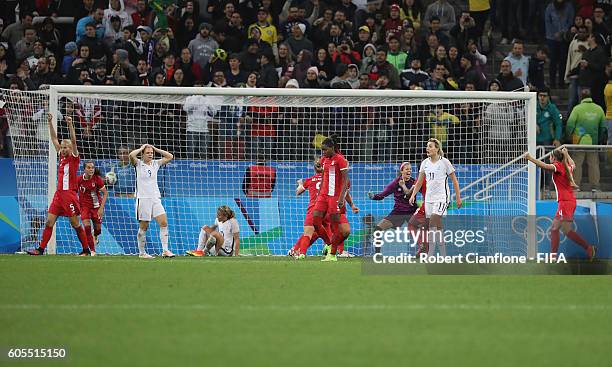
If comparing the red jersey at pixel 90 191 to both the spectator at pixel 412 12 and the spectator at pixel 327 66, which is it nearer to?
the spectator at pixel 327 66

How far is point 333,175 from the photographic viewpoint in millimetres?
17453

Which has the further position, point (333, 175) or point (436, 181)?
point (333, 175)

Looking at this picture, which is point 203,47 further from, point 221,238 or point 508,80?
point 508,80

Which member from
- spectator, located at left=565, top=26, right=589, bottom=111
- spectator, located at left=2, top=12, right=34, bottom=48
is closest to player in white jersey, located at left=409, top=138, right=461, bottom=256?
→ spectator, located at left=565, top=26, right=589, bottom=111

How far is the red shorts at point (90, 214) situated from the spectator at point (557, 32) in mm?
11770

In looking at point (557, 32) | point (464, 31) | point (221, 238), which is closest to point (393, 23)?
point (464, 31)

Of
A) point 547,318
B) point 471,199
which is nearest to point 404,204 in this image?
point 471,199

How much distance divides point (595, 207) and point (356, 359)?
1423cm

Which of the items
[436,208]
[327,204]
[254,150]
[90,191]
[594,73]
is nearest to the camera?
[436,208]

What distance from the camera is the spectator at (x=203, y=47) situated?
23172 mm

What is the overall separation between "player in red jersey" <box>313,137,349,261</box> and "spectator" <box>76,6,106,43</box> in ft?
26.2

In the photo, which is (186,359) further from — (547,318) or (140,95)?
(140,95)

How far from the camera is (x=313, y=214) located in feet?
58.6

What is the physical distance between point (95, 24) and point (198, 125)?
447cm
